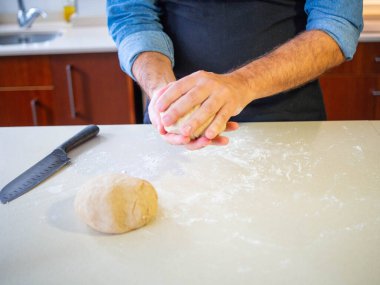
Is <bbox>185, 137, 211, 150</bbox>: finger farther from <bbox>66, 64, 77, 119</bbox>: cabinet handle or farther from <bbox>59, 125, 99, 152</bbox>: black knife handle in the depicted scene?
<bbox>66, 64, 77, 119</bbox>: cabinet handle

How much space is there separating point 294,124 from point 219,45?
0.28m

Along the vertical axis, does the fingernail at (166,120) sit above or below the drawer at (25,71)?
above

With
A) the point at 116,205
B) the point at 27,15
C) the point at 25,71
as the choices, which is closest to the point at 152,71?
the point at 116,205

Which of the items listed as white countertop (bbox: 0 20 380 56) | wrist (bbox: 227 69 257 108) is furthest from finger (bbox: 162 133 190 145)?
white countertop (bbox: 0 20 380 56)

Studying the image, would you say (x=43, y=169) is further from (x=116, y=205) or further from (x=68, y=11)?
(x=68, y=11)

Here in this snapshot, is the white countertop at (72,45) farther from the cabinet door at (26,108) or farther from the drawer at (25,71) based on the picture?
the cabinet door at (26,108)

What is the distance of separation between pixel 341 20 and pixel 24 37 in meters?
1.63

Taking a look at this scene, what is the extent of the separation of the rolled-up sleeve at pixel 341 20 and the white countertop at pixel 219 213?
19cm

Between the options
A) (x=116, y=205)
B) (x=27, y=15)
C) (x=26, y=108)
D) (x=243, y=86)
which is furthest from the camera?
(x=27, y=15)

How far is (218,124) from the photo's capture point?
715 mm

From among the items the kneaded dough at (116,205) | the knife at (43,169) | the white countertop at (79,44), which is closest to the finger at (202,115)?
the kneaded dough at (116,205)

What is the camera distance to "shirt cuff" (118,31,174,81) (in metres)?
1.00

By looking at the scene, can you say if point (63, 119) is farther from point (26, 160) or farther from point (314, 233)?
point (314, 233)

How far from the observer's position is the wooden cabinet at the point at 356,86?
1756mm
